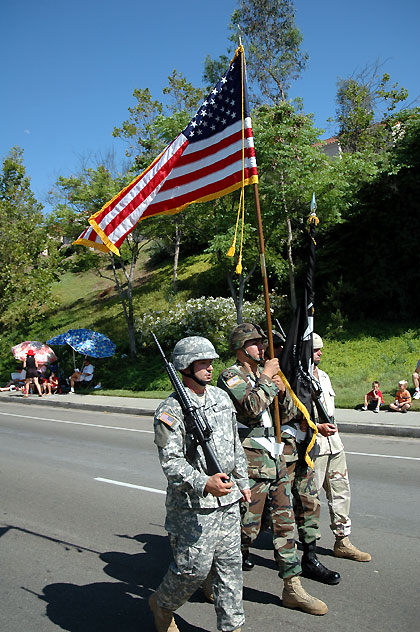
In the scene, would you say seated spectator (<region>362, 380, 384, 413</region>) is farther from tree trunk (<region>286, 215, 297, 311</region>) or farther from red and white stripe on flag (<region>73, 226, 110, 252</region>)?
red and white stripe on flag (<region>73, 226, 110, 252</region>)

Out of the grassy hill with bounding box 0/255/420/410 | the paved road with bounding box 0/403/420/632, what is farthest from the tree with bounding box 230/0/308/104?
the paved road with bounding box 0/403/420/632

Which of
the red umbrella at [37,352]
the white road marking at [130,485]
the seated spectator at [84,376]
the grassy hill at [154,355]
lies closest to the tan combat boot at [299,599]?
the white road marking at [130,485]

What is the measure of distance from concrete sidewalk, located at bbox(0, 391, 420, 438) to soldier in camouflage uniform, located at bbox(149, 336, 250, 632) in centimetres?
772

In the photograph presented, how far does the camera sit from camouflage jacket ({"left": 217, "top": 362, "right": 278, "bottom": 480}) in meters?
4.05

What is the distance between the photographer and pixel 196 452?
347 centimetres

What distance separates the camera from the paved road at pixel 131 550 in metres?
3.94

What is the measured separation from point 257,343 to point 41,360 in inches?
677

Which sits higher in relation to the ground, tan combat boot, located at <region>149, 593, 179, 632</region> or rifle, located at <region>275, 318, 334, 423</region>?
rifle, located at <region>275, 318, 334, 423</region>

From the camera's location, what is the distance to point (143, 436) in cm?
1158

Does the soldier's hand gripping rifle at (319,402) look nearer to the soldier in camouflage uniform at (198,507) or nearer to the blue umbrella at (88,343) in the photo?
the soldier in camouflage uniform at (198,507)

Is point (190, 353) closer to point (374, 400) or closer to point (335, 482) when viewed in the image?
point (335, 482)

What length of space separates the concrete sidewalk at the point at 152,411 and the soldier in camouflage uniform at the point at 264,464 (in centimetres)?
688

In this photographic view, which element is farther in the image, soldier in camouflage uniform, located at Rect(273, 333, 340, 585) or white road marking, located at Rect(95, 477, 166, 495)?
white road marking, located at Rect(95, 477, 166, 495)

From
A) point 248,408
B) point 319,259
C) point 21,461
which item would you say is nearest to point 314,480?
point 248,408
